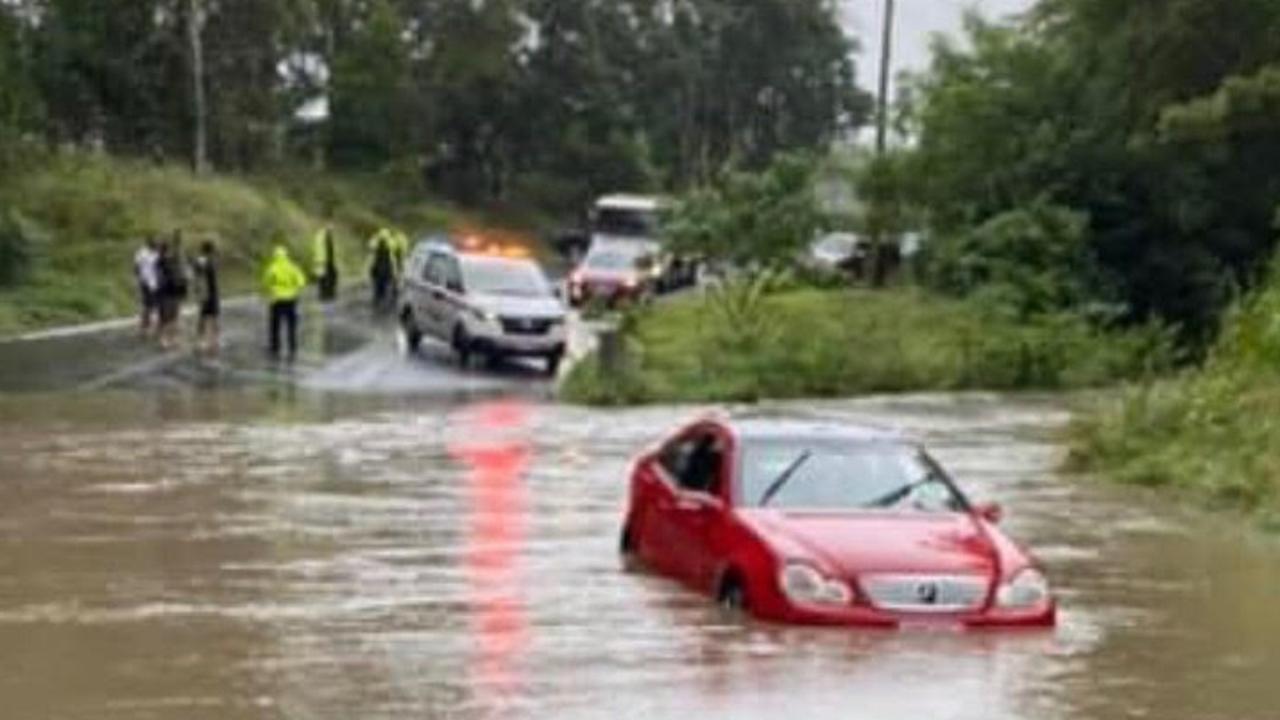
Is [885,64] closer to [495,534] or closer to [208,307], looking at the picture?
[208,307]

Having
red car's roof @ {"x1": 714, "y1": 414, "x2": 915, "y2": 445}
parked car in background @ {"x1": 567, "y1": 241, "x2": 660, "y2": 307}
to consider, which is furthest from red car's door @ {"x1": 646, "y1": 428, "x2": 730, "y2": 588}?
parked car in background @ {"x1": 567, "y1": 241, "x2": 660, "y2": 307}

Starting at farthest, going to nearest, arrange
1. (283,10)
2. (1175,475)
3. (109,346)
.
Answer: (283,10) → (109,346) → (1175,475)

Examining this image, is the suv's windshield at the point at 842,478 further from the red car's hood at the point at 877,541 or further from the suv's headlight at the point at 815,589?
the suv's headlight at the point at 815,589

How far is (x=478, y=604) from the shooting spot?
18594 millimetres

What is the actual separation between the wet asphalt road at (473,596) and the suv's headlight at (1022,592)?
0.33 m

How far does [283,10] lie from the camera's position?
251ft

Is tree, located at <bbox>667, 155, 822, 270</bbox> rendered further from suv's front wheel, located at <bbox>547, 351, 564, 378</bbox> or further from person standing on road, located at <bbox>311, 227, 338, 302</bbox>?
suv's front wheel, located at <bbox>547, 351, 564, 378</bbox>

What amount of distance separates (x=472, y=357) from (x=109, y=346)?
5.72 meters

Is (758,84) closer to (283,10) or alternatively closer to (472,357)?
(283,10)

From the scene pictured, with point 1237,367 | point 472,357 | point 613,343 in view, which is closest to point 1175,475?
point 1237,367

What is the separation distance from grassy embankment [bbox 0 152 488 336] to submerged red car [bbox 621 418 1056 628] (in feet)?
91.4

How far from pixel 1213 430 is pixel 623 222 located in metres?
53.1

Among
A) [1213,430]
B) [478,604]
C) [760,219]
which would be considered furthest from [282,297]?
[478,604]

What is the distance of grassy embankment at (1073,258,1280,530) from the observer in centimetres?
2678
